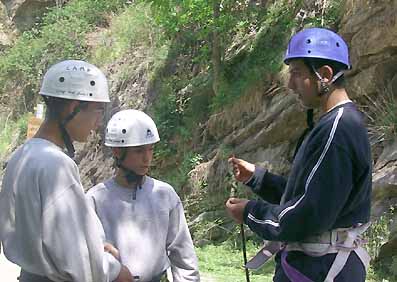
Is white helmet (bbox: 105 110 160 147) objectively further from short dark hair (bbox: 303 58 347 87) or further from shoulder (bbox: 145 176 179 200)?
short dark hair (bbox: 303 58 347 87)

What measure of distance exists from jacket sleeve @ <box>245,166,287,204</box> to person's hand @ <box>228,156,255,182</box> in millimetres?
47

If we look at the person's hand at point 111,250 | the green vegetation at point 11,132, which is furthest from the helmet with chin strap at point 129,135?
the green vegetation at point 11,132

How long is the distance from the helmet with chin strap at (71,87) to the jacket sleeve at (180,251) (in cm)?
119

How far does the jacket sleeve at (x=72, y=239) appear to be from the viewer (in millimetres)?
2854

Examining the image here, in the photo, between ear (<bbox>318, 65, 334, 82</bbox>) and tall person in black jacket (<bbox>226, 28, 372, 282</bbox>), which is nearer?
tall person in black jacket (<bbox>226, 28, 372, 282</bbox>)

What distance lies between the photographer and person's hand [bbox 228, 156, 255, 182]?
3979 mm

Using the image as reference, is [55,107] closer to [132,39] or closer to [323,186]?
[323,186]

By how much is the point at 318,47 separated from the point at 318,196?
0.72 meters

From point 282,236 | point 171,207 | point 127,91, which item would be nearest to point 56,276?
point 282,236

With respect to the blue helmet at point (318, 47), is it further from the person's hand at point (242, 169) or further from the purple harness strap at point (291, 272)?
the purple harness strap at point (291, 272)

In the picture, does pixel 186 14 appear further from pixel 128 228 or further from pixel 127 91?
pixel 128 228

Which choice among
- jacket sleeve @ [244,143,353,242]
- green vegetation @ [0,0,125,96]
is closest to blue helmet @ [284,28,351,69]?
jacket sleeve @ [244,143,353,242]

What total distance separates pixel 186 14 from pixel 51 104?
33.8ft

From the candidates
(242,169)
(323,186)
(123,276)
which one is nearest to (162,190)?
(242,169)
